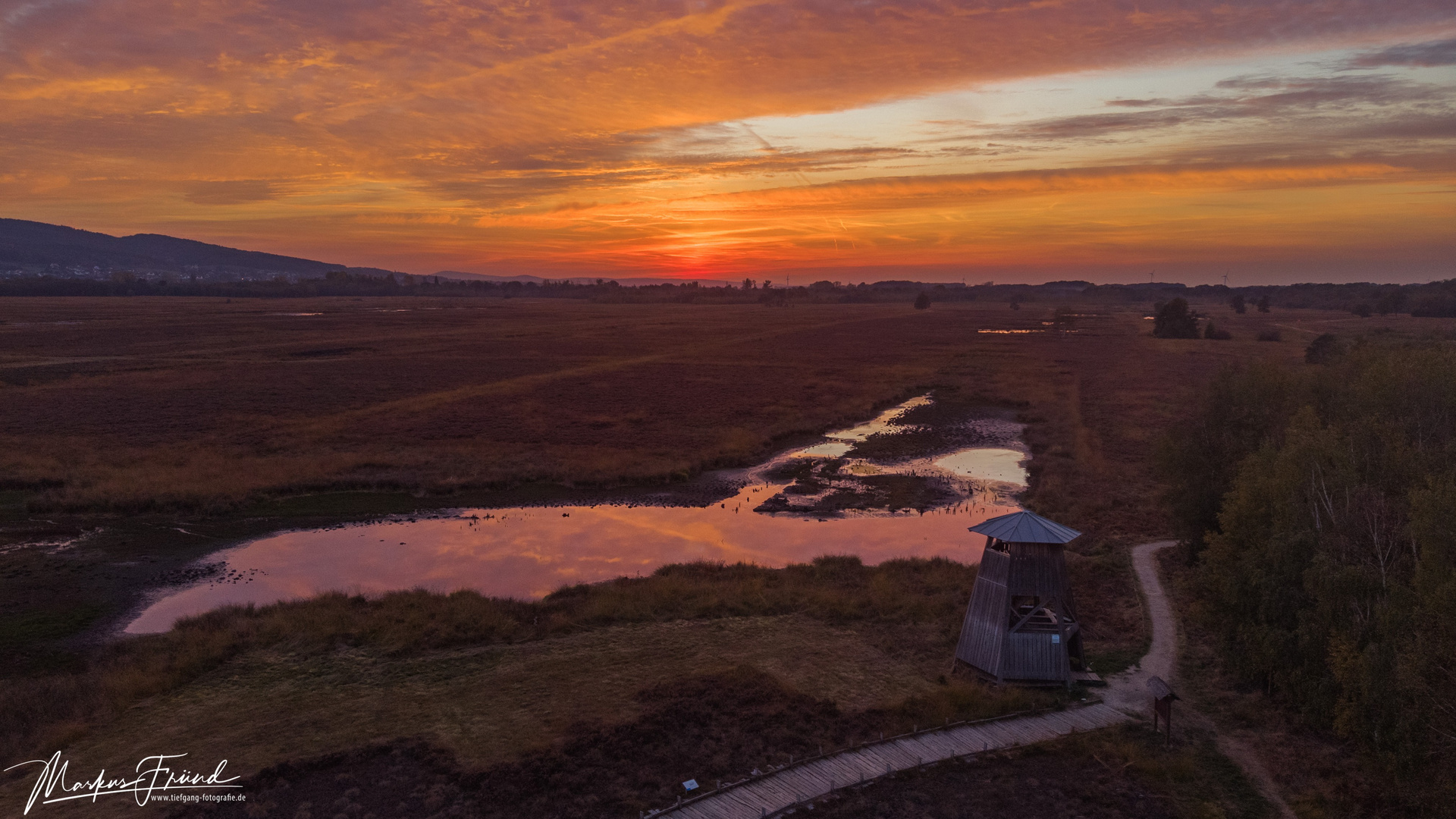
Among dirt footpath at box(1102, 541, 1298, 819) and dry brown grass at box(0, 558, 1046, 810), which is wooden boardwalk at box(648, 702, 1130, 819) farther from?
dirt footpath at box(1102, 541, 1298, 819)

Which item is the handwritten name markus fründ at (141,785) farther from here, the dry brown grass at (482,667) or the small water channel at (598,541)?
the small water channel at (598,541)

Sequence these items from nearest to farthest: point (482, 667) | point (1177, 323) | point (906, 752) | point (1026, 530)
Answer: point (906, 752) < point (1026, 530) < point (482, 667) < point (1177, 323)

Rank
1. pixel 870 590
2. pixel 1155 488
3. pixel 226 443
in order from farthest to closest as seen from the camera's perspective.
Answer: pixel 226 443 → pixel 1155 488 → pixel 870 590

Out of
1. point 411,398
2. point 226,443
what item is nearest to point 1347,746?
point 226,443

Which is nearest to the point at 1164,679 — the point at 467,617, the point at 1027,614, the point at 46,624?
the point at 1027,614

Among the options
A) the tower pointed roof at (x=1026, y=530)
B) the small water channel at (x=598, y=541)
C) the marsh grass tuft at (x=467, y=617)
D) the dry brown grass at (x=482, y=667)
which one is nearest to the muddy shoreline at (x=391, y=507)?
the small water channel at (x=598, y=541)

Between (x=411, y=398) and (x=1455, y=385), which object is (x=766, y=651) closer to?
(x=1455, y=385)

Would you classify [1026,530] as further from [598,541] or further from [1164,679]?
[598,541]

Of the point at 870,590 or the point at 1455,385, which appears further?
the point at 870,590
